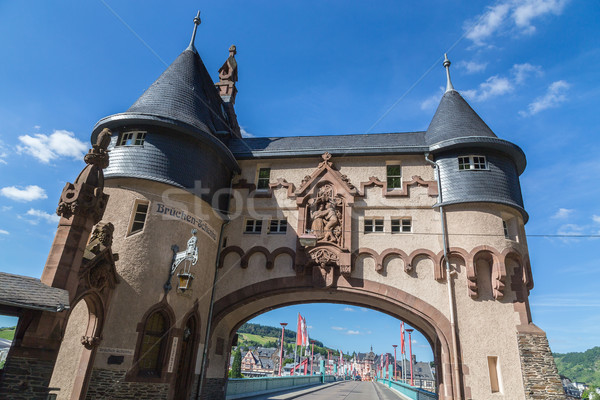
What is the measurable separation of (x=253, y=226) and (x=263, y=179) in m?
2.54

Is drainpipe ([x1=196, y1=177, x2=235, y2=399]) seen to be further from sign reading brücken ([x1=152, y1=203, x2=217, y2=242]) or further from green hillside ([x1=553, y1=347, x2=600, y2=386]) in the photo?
green hillside ([x1=553, y1=347, x2=600, y2=386])

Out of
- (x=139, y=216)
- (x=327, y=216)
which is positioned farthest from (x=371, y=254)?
(x=139, y=216)

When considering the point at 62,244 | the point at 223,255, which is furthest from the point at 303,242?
the point at 62,244

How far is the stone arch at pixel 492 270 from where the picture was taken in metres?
14.5

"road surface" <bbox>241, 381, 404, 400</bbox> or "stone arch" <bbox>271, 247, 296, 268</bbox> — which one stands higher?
"stone arch" <bbox>271, 247, 296, 268</bbox>

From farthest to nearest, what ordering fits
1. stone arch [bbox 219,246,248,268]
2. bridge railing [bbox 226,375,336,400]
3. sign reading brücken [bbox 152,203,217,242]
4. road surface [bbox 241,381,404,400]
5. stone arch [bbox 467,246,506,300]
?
1. road surface [bbox 241,381,404,400]
2. bridge railing [bbox 226,375,336,400]
3. stone arch [bbox 219,246,248,268]
4. stone arch [bbox 467,246,506,300]
5. sign reading brücken [bbox 152,203,217,242]

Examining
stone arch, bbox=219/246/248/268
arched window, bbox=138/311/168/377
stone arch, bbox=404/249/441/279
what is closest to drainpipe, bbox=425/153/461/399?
stone arch, bbox=404/249/441/279

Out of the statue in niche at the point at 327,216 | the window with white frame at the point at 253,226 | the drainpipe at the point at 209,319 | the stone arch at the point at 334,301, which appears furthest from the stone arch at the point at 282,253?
the drainpipe at the point at 209,319

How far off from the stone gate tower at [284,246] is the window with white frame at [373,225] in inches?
3.9

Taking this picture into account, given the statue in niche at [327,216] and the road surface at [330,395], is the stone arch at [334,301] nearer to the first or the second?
the statue in niche at [327,216]

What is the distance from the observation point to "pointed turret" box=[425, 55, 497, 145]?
55.9ft

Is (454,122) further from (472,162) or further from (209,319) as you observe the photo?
(209,319)

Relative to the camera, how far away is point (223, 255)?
17484 millimetres

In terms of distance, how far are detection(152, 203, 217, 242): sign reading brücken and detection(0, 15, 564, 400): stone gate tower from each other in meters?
0.08
